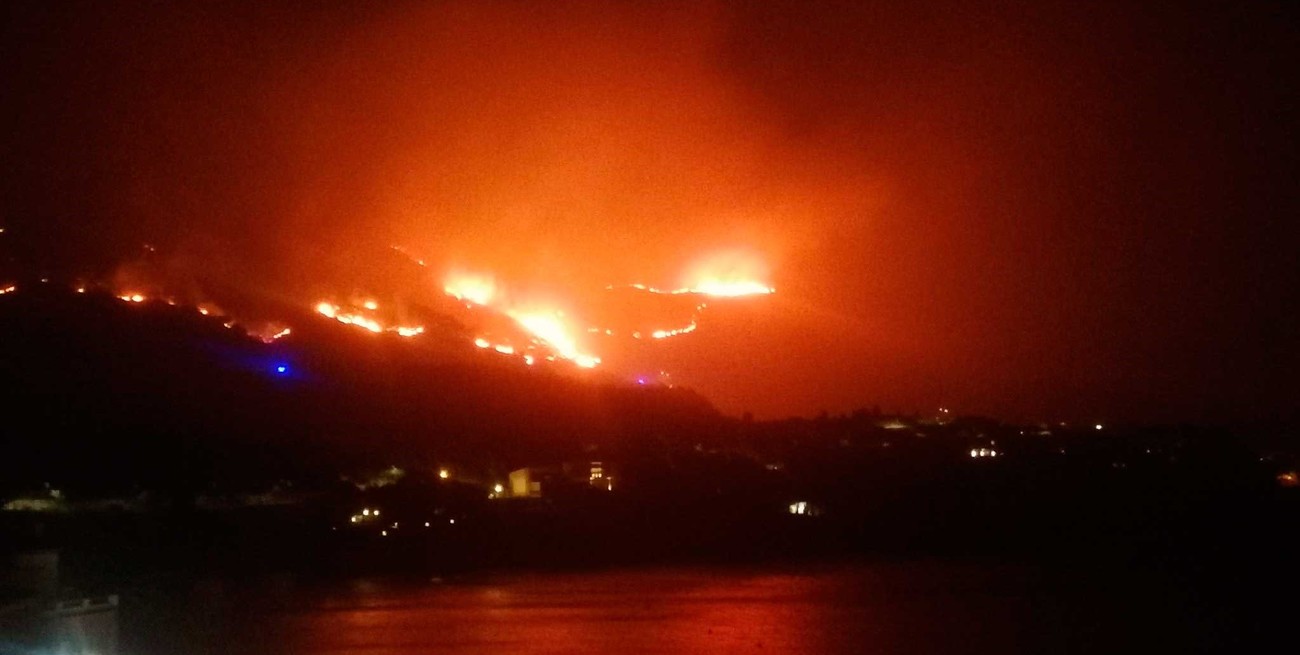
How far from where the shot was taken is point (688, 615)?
19344 mm

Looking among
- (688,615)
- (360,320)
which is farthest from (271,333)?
(688,615)

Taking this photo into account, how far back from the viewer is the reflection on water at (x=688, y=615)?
54.6 feet

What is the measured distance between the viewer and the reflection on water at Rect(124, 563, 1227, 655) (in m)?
16.6

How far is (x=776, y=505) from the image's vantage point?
104 feet

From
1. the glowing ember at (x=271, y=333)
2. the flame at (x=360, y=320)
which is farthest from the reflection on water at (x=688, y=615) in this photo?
the flame at (x=360, y=320)

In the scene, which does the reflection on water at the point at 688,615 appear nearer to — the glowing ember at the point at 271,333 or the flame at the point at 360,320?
the glowing ember at the point at 271,333

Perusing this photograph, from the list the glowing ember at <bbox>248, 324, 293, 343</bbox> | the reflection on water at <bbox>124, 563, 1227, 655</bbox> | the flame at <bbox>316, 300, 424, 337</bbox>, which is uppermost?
the flame at <bbox>316, 300, 424, 337</bbox>

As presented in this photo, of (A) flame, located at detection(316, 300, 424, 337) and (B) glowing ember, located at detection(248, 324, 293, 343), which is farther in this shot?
(A) flame, located at detection(316, 300, 424, 337)

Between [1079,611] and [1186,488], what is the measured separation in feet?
52.7

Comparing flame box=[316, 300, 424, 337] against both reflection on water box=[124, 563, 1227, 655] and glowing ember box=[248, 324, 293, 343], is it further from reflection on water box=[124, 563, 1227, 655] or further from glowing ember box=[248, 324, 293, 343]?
reflection on water box=[124, 563, 1227, 655]

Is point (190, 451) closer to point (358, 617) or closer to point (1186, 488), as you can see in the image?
point (358, 617)

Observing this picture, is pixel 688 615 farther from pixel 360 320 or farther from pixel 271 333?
pixel 360 320

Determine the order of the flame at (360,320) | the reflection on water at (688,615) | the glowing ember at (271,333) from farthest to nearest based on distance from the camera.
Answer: the flame at (360,320), the glowing ember at (271,333), the reflection on water at (688,615)

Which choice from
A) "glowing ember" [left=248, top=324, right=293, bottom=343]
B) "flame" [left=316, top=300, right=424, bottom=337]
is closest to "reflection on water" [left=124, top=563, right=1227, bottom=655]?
"glowing ember" [left=248, top=324, right=293, bottom=343]
